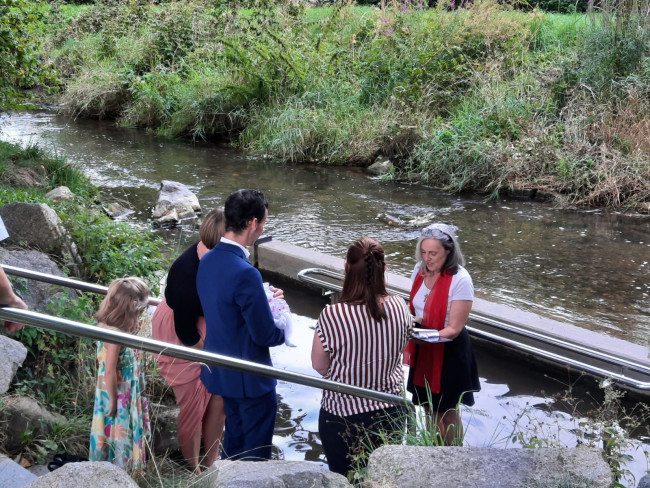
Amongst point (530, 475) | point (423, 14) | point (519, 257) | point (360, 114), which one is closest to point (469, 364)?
point (530, 475)

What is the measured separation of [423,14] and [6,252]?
1220 centimetres

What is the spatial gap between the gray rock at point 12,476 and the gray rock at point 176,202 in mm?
6639

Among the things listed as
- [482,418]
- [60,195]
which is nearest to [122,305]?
[482,418]

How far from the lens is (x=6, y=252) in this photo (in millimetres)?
4730

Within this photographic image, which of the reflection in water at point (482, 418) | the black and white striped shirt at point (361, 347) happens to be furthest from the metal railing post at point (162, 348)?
the reflection in water at point (482, 418)

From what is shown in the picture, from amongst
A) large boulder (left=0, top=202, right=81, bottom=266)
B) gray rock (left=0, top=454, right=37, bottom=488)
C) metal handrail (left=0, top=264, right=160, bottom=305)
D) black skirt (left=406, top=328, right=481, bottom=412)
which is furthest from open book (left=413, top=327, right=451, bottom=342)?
large boulder (left=0, top=202, right=81, bottom=266)

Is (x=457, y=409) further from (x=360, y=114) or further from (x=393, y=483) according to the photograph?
(x=360, y=114)

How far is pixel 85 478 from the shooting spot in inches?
97.5

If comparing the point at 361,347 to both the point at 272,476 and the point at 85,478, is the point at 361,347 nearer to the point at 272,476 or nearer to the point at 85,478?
the point at 272,476

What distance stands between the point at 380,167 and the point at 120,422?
30.0 feet

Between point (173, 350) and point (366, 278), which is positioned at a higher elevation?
point (366, 278)

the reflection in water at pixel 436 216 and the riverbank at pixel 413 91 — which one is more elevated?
the riverbank at pixel 413 91

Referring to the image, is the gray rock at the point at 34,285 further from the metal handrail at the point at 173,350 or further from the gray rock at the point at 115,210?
the gray rock at the point at 115,210

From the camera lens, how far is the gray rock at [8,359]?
347cm
